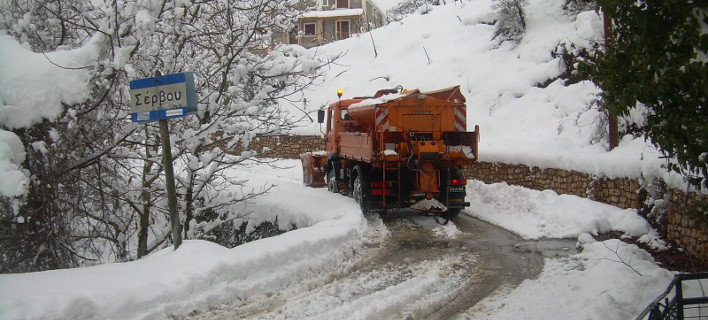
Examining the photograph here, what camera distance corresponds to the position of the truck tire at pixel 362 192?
1173 centimetres

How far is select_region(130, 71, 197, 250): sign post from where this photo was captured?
596 centimetres

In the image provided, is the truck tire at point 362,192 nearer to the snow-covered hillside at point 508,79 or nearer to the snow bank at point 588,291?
the snow-covered hillside at point 508,79

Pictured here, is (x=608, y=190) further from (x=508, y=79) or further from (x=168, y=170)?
(x=508, y=79)

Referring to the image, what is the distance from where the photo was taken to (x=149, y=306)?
210 inches

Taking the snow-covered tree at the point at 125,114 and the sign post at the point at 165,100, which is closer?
the sign post at the point at 165,100

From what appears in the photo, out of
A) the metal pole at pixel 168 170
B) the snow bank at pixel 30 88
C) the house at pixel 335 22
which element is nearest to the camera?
the snow bank at pixel 30 88

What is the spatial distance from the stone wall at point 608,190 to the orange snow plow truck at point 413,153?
2.30m

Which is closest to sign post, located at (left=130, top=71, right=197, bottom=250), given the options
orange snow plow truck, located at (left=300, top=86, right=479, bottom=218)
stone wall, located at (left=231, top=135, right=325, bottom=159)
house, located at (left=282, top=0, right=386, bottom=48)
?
orange snow plow truck, located at (left=300, top=86, right=479, bottom=218)

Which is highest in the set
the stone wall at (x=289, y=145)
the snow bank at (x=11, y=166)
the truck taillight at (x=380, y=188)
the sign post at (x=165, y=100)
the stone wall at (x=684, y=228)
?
the sign post at (x=165, y=100)

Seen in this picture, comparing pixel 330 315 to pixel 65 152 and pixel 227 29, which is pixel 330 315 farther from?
pixel 227 29

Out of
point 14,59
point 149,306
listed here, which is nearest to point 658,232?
point 149,306

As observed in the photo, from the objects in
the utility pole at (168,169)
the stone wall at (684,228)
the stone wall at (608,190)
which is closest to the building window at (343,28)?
the stone wall at (608,190)

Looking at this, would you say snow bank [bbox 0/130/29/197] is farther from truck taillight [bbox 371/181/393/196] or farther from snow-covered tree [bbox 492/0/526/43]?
snow-covered tree [bbox 492/0/526/43]

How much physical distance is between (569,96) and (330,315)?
53.1 ft
